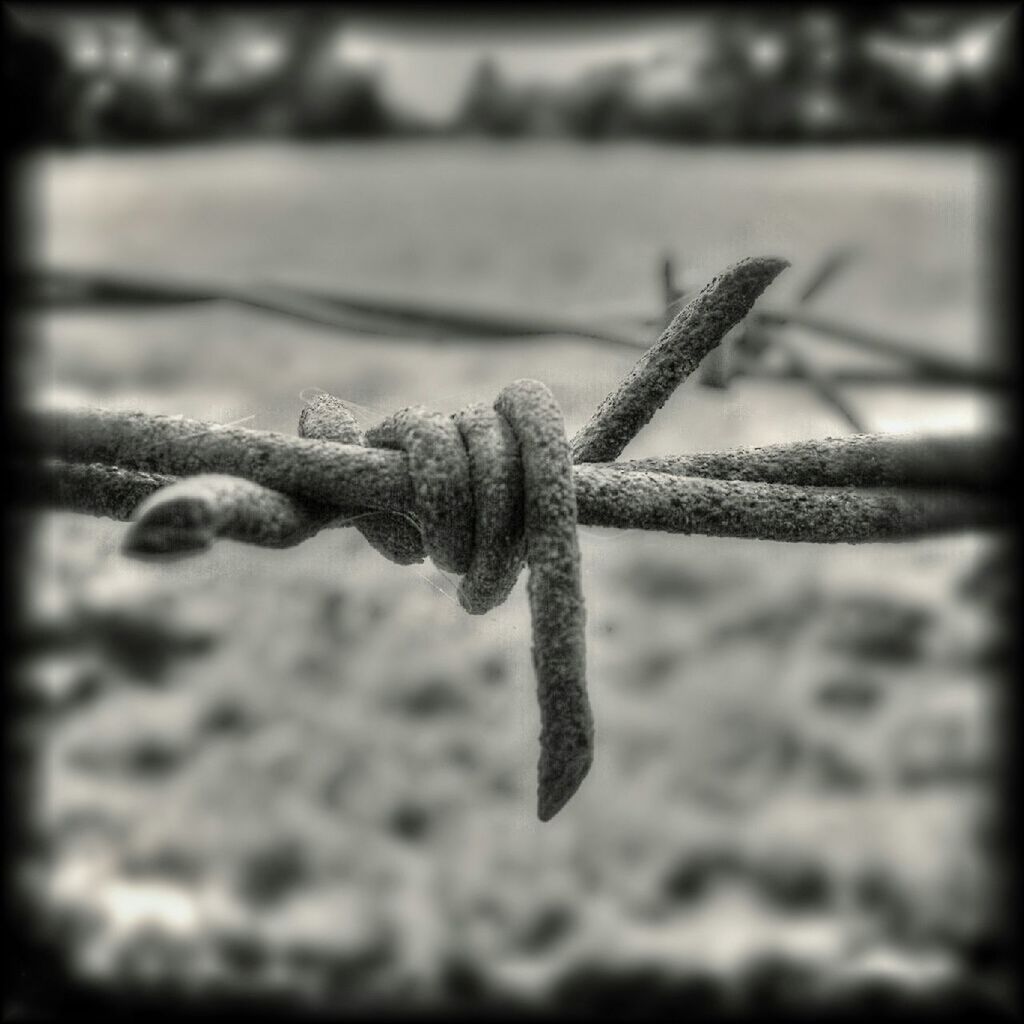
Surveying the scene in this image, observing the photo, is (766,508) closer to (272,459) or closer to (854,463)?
(854,463)

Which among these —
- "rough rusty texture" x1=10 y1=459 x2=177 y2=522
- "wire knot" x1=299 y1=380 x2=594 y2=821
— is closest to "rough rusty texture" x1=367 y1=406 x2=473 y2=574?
"wire knot" x1=299 y1=380 x2=594 y2=821

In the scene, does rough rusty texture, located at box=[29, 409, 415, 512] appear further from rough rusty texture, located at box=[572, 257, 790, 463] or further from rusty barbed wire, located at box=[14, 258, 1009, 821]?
rough rusty texture, located at box=[572, 257, 790, 463]

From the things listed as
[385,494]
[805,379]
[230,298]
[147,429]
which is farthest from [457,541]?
[805,379]

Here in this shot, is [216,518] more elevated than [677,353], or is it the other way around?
[677,353]

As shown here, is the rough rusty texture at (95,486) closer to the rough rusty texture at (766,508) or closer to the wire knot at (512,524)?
the wire knot at (512,524)

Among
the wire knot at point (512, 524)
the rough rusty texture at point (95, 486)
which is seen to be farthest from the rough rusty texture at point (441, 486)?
the rough rusty texture at point (95, 486)

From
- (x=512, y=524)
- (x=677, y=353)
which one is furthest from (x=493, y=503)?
(x=677, y=353)
